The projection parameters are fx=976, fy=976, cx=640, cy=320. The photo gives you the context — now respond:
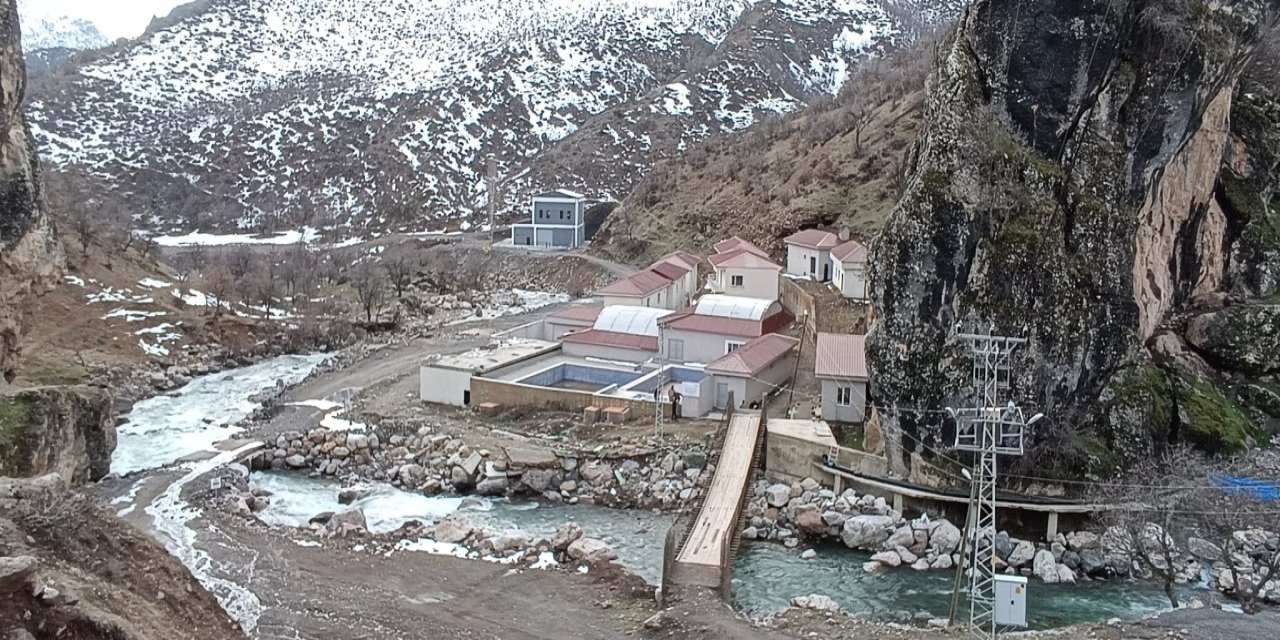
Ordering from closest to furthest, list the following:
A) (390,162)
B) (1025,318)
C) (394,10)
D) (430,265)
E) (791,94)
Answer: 1. (1025,318)
2. (430,265)
3. (390,162)
4. (791,94)
5. (394,10)

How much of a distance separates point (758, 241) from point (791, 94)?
184 ft

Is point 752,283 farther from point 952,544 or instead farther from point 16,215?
point 16,215

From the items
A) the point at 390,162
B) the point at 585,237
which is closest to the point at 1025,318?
the point at 585,237

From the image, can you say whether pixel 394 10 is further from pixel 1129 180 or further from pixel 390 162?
pixel 1129 180

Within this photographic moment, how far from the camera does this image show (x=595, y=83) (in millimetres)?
111000

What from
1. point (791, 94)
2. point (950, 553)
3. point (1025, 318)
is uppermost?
point (791, 94)

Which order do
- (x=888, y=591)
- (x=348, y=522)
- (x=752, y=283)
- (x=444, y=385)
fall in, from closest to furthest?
(x=888, y=591)
(x=348, y=522)
(x=444, y=385)
(x=752, y=283)

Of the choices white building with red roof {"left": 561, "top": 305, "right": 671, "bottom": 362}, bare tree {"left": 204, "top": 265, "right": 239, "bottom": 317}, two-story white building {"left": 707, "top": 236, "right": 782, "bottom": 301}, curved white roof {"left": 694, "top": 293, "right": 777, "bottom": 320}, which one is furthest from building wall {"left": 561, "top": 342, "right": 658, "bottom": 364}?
bare tree {"left": 204, "top": 265, "right": 239, "bottom": 317}

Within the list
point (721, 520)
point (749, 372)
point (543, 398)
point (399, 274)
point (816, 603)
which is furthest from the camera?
point (399, 274)

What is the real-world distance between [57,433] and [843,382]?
63.8 feet

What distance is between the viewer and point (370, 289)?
48.5 m

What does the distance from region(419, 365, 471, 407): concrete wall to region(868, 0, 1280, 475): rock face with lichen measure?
42.5ft

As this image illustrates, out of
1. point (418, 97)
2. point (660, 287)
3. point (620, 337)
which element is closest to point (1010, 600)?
point (620, 337)

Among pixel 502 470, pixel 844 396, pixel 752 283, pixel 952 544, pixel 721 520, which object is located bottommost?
pixel 952 544
